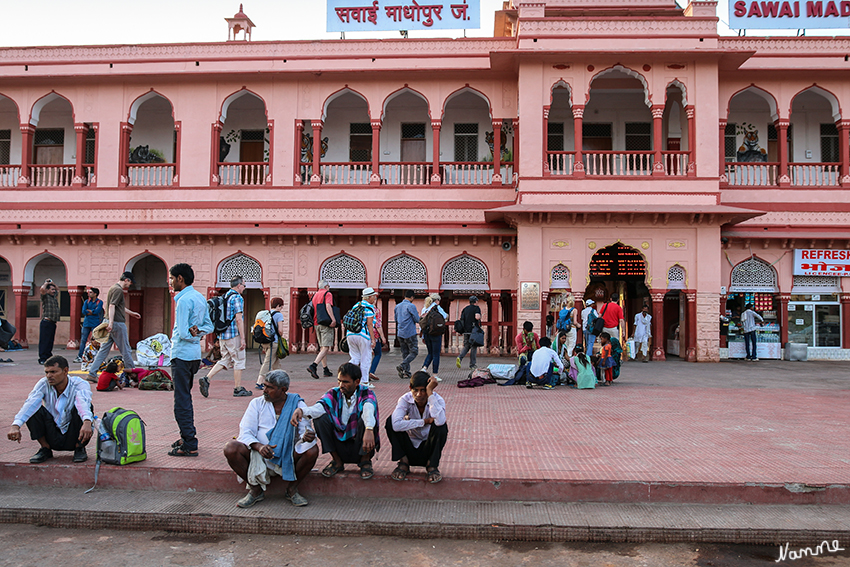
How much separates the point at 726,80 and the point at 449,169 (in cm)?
794

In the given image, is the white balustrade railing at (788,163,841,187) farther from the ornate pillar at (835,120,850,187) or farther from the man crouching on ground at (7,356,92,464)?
the man crouching on ground at (7,356,92,464)

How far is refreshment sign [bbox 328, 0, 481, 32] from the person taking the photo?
1681 cm

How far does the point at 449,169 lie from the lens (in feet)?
54.1

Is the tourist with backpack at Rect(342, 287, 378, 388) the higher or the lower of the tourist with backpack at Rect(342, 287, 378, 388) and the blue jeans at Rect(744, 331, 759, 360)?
the higher

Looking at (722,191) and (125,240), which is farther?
(125,240)

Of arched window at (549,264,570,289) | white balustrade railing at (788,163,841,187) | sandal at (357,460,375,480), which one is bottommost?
sandal at (357,460,375,480)

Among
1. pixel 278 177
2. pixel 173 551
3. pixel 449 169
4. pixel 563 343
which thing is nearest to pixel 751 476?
pixel 173 551

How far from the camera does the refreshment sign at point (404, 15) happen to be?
1681cm

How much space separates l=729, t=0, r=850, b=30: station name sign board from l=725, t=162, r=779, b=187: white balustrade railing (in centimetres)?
377

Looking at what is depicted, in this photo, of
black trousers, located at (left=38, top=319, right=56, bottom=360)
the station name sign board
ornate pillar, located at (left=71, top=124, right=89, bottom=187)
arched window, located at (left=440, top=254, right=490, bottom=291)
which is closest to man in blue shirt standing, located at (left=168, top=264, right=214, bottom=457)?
black trousers, located at (left=38, top=319, right=56, bottom=360)

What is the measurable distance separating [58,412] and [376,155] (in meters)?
12.6

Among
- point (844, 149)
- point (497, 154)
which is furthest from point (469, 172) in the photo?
point (844, 149)

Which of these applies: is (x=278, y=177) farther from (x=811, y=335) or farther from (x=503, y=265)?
(x=811, y=335)

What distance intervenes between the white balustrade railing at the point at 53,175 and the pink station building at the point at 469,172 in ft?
0.48
